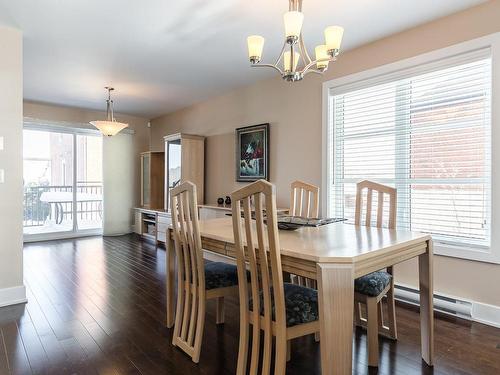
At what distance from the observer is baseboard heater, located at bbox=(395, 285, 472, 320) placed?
257cm

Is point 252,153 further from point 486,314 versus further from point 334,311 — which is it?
point 334,311

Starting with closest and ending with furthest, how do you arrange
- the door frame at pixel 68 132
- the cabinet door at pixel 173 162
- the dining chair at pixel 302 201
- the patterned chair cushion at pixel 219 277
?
the patterned chair cushion at pixel 219 277 → the dining chair at pixel 302 201 → the cabinet door at pixel 173 162 → the door frame at pixel 68 132

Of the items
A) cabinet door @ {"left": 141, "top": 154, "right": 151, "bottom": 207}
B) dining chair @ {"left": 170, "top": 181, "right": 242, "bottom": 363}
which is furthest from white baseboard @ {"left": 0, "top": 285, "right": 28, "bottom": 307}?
cabinet door @ {"left": 141, "top": 154, "right": 151, "bottom": 207}

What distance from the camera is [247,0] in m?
2.44

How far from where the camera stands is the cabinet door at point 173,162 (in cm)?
536

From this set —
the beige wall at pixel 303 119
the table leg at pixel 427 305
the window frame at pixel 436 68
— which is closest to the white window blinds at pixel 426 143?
the window frame at pixel 436 68

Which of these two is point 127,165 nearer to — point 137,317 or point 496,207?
point 137,317

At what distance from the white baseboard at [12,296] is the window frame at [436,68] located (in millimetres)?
3051

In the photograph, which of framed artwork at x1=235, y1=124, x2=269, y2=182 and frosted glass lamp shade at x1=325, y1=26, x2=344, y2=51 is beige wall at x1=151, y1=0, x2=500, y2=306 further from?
frosted glass lamp shade at x1=325, y1=26, x2=344, y2=51

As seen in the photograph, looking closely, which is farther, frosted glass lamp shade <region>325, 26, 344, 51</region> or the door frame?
the door frame

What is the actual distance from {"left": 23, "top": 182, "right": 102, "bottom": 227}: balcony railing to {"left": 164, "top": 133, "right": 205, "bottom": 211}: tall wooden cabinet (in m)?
2.02

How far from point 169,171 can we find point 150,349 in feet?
12.5

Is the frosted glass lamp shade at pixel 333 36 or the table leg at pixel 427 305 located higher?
the frosted glass lamp shade at pixel 333 36

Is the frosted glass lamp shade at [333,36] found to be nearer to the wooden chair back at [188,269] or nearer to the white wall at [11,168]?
the wooden chair back at [188,269]
